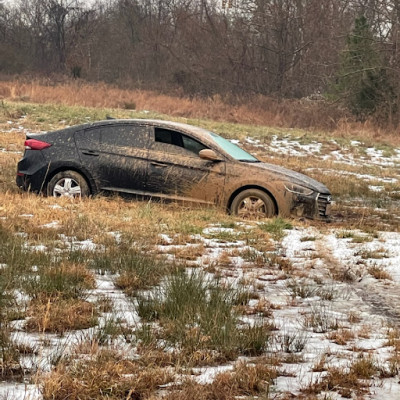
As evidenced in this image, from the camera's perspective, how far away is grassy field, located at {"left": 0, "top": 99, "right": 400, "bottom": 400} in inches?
137

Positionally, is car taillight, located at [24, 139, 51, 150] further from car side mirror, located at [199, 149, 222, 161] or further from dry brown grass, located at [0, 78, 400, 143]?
dry brown grass, located at [0, 78, 400, 143]

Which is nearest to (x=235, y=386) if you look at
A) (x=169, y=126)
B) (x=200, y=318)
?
(x=200, y=318)

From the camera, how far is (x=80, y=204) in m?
9.55

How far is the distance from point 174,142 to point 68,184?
1.82 metres

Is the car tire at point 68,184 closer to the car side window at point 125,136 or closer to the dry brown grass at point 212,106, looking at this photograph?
the car side window at point 125,136

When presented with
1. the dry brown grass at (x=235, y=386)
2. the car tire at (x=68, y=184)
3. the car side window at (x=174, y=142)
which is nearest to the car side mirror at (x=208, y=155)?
the car side window at (x=174, y=142)

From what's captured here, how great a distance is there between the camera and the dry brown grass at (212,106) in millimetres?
28781

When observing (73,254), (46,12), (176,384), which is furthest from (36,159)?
(46,12)

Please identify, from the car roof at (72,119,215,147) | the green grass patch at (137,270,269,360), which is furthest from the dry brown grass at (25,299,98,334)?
the car roof at (72,119,215,147)

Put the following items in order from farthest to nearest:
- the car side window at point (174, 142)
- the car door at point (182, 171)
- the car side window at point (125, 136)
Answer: the car side window at point (125, 136) < the car side window at point (174, 142) < the car door at point (182, 171)

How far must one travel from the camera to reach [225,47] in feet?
125

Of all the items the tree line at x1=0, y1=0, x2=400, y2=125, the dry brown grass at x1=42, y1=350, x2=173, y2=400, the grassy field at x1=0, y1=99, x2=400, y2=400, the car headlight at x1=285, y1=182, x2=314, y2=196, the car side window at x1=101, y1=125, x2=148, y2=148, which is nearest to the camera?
the dry brown grass at x1=42, y1=350, x2=173, y2=400

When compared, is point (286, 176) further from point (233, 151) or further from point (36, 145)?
point (36, 145)

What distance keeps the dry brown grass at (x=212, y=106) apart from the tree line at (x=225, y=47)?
127 centimetres
